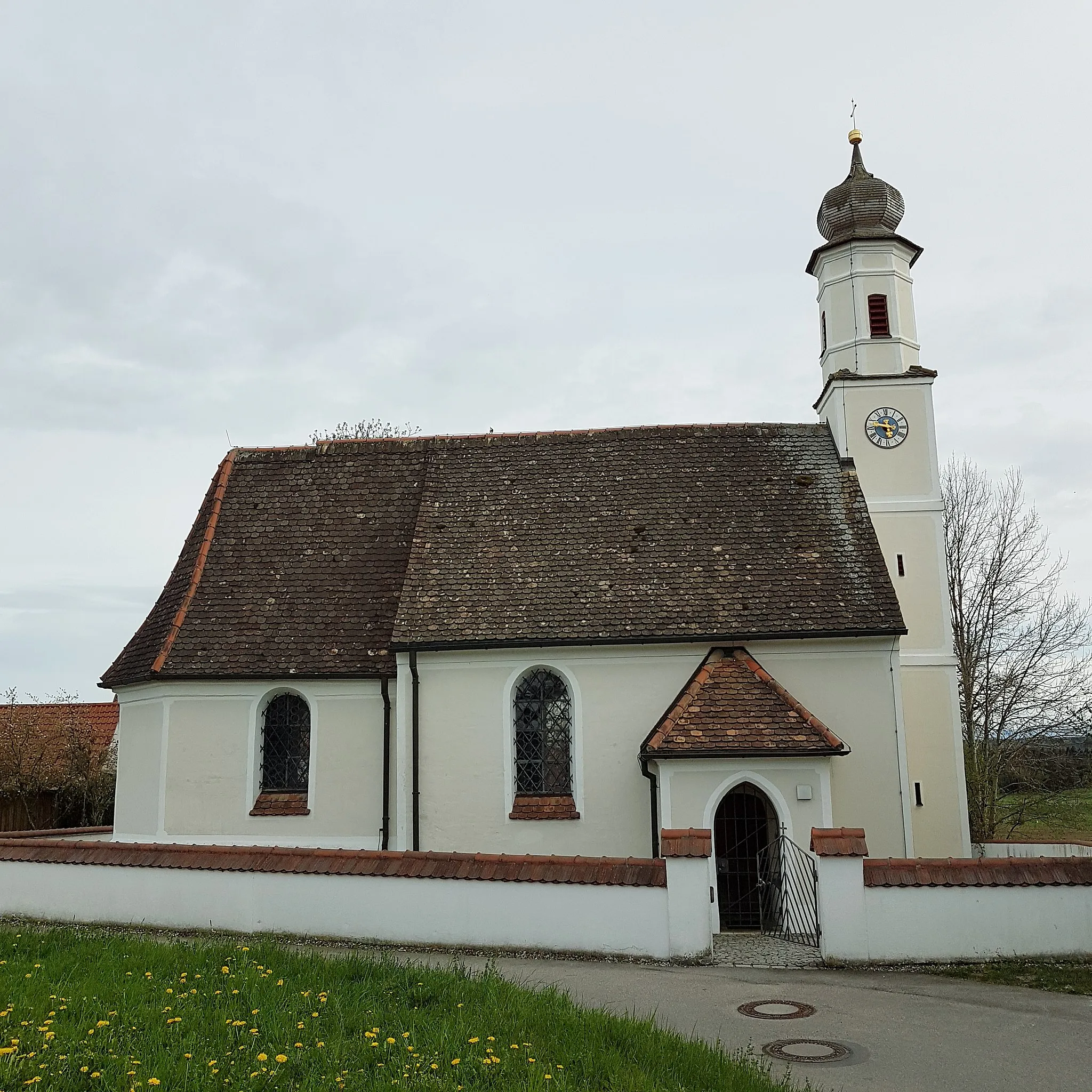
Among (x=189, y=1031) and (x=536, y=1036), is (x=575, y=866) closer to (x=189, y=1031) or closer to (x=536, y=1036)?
(x=536, y=1036)

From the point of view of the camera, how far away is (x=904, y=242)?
2050cm

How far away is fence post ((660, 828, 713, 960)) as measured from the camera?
11133 millimetres

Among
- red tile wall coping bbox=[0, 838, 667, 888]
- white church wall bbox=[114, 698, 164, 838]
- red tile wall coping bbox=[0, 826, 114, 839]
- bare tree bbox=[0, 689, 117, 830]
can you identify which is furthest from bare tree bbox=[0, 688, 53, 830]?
red tile wall coping bbox=[0, 838, 667, 888]

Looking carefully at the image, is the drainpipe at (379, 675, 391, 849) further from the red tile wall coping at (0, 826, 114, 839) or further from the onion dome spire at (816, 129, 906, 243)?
the onion dome spire at (816, 129, 906, 243)

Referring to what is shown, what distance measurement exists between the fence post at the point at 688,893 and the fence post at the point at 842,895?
1.19 metres

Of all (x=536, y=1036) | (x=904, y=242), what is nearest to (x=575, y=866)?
(x=536, y=1036)

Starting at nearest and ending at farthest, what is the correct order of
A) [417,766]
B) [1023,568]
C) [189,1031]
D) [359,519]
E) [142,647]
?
[189,1031]
[417,766]
[142,647]
[359,519]
[1023,568]

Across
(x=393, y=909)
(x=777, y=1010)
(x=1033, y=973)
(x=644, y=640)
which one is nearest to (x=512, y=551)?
(x=644, y=640)

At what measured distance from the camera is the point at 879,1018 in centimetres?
880

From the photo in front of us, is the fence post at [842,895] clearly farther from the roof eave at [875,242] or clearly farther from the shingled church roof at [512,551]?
the roof eave at [875,242]

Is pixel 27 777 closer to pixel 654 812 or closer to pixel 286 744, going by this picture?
pixel 286 744

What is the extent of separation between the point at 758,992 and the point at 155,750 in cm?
1184

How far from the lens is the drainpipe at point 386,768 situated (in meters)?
17.1

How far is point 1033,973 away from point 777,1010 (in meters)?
3.08
